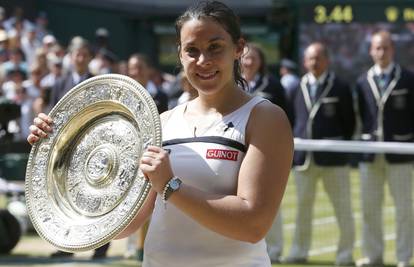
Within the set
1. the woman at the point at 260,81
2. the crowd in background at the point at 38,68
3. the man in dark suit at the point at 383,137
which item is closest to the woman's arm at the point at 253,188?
the crowd in background at the point at 38,68

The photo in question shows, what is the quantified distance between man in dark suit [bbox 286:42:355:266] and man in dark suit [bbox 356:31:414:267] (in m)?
0.18

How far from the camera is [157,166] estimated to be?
11.4 feet

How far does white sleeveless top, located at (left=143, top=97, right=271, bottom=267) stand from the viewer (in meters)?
3.65

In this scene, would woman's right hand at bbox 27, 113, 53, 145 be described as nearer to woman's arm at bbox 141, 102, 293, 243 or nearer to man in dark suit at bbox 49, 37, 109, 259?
woman's arm at bbox 141, 102, 293, 243

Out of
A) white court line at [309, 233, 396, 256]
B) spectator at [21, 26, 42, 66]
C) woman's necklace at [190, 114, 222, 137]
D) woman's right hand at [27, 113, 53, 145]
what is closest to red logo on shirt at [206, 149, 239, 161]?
woman's necklace at [190, 114, 222, 137]

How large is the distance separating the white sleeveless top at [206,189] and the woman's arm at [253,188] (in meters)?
0.05

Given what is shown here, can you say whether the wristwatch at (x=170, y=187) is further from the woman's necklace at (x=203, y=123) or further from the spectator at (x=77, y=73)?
the spectator at (x=77, y=73)

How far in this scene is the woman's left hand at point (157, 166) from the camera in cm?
348

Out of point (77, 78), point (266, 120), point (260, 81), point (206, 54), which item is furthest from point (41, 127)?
point (77, 78)

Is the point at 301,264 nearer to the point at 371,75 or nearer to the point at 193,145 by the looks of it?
the point at 371,75

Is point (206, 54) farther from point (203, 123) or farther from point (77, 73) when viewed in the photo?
point (77, 73)

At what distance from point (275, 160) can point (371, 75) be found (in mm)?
6876

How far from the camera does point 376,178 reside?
1023cm

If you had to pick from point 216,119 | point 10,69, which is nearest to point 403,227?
point 216,119
